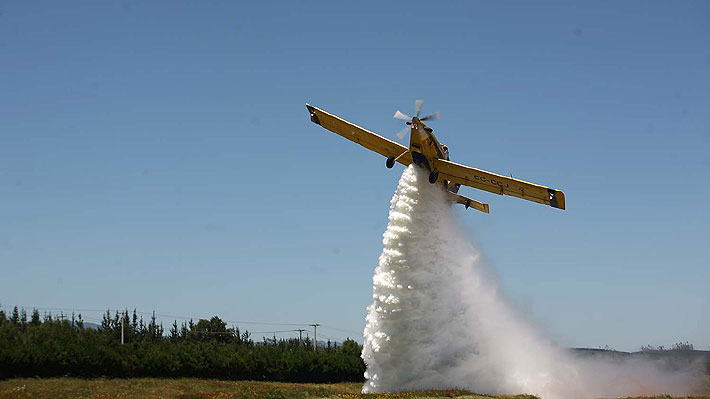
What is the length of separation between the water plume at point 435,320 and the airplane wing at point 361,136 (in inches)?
52.5

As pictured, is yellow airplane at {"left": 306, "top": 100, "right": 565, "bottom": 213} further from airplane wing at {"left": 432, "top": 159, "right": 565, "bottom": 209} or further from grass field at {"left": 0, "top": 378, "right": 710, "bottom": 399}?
grass field at {"left": 0, "top": 378, "right": 710, "bottom": 399}

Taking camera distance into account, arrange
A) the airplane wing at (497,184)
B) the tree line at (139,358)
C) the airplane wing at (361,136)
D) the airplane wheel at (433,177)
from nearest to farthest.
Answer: the airplane wing at (497,184), the airplane wheel at (433,177), the airplane wing at (361,136), the tree line at (139,358)

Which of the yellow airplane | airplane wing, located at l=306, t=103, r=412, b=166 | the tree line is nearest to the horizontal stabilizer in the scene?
the yellow airplane

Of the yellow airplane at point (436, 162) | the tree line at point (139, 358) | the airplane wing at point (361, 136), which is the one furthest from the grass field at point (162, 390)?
the airplane wing at point (361, 136)

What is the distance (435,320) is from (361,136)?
42.8 feet

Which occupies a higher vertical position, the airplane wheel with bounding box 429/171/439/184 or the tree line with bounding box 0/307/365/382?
the airplane wheel with bounding box 429/171/439/184

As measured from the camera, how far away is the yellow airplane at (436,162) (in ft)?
132

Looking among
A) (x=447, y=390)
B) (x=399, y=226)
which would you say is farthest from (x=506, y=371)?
(x=399, y=226)

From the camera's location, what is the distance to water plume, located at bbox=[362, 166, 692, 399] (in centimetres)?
4172

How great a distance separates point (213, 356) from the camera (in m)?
71.4

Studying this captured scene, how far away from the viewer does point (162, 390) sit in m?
57.5

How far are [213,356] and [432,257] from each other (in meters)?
37.8

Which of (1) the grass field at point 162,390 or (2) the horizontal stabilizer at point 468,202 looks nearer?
(1) the grass field at point 162,390

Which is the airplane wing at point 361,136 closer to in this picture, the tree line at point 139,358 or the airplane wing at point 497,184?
the airplane wing at point 497,184
